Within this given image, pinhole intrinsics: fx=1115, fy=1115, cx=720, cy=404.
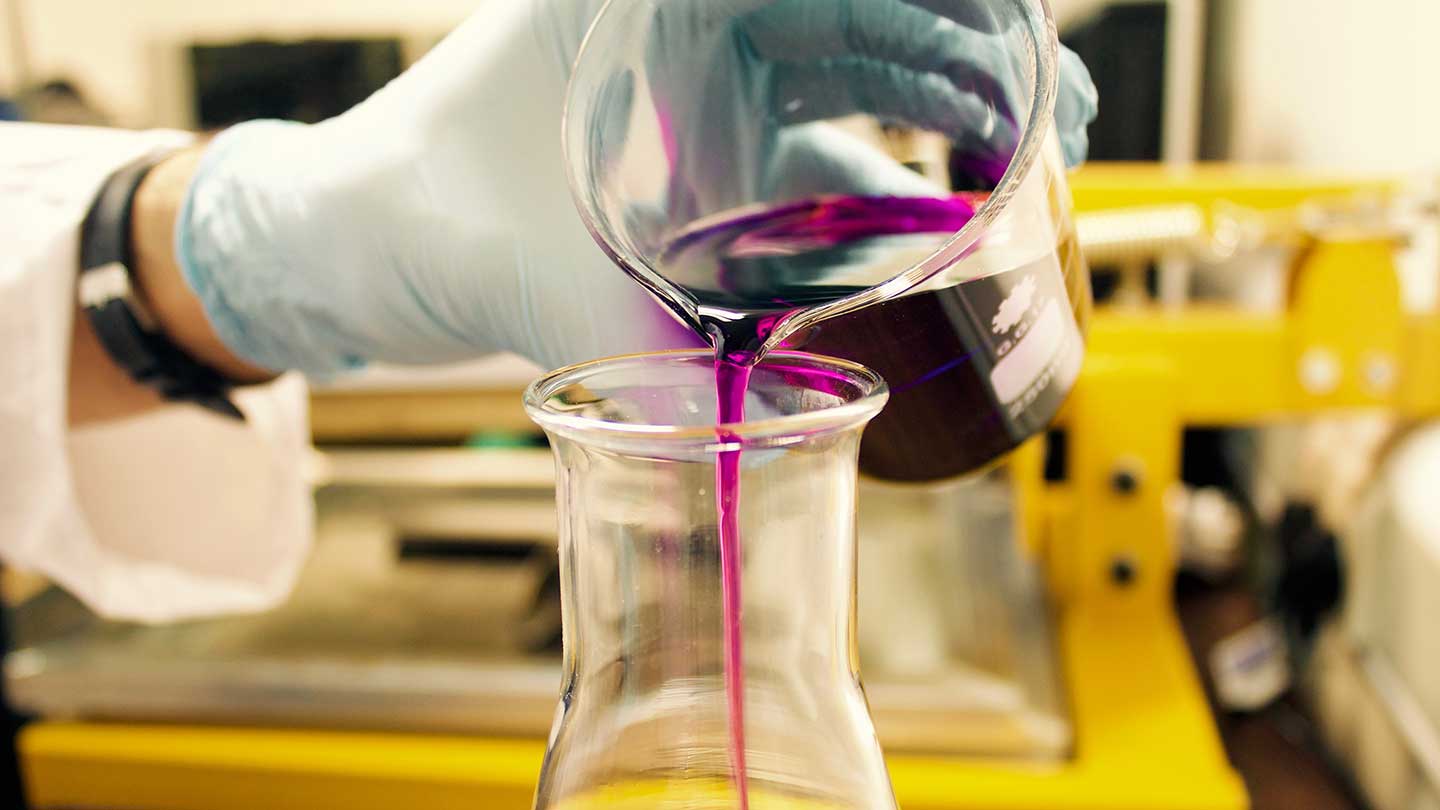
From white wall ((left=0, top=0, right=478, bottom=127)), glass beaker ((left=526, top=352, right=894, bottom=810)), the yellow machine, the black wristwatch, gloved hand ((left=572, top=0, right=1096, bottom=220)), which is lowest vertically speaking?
the yellow machine

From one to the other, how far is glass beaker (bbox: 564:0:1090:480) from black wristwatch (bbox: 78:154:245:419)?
379mm

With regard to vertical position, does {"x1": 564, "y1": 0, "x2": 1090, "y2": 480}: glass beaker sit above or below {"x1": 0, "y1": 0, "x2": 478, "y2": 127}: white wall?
below

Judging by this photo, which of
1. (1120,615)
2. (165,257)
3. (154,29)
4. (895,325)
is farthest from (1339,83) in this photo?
(154,29)

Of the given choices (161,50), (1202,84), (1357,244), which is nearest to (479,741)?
(1357,244)

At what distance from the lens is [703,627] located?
42cm

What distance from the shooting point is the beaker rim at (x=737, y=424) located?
0.36 metres

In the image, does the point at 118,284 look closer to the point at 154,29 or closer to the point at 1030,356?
the point at 1030,356

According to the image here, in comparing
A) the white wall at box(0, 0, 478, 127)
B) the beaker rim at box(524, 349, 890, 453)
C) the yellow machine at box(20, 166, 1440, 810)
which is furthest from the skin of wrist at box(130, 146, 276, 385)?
the white wall at box(0, 0, 478, 127)

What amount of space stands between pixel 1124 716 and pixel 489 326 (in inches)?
31.8

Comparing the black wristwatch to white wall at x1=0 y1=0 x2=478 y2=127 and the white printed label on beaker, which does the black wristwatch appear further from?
white wall at x1=0 y1=0 x2=478 y2=127

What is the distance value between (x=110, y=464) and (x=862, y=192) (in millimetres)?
690

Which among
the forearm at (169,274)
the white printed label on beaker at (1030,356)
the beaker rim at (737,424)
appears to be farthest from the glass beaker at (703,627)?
the forearm at (169,274)

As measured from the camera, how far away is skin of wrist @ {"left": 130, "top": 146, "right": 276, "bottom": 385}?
0.75 m

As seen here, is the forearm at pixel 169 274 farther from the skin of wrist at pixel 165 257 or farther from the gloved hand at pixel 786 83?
the gloved hand at pixel 786 83
